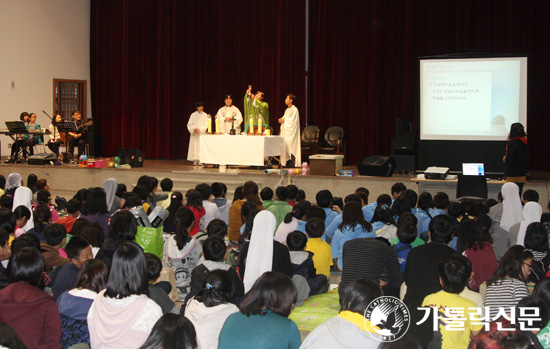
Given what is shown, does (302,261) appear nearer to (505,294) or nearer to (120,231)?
(120,231)

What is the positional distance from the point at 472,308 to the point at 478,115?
320 inches

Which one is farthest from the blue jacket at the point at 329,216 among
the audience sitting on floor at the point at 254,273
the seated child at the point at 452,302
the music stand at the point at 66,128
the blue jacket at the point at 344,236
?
the music stand at the point at 66,128

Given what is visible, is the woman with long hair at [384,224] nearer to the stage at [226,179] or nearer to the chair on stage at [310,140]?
the stage at [226,179]

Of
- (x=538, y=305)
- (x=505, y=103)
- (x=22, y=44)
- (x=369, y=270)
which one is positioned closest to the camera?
(x=538, y=305)

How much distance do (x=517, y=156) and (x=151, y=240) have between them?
572 cm

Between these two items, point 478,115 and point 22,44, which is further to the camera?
point 22,44

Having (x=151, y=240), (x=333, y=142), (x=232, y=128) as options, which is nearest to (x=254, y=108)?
(x=232, y=128)

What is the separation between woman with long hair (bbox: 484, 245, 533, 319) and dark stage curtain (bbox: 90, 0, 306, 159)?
431 inches

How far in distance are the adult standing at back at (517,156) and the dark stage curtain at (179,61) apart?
659 centimetres

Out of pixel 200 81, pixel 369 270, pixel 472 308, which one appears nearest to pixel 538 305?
pixel 472 308

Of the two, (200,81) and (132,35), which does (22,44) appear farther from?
(200,81)

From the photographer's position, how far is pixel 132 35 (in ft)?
53.0

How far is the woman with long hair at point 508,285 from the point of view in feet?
11.4

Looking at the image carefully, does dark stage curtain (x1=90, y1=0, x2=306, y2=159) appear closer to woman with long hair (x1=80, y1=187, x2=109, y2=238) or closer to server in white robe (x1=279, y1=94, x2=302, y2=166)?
server in white robe (x1=279, y1=94, x2=302, y2=166)
